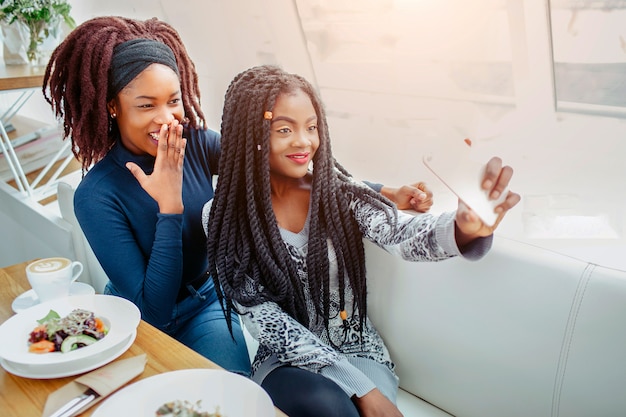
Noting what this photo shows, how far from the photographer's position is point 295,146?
1133 mm

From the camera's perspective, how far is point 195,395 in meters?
0.87

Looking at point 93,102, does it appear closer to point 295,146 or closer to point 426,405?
point 295,146

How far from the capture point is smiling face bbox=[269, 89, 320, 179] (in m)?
1.12

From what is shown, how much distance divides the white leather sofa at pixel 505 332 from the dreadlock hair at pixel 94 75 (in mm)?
692

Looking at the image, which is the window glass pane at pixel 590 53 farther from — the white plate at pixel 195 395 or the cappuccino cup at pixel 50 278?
the cappuccino cup at pixel 50 278

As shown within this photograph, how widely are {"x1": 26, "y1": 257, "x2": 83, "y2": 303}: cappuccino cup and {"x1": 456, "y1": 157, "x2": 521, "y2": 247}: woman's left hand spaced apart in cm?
82

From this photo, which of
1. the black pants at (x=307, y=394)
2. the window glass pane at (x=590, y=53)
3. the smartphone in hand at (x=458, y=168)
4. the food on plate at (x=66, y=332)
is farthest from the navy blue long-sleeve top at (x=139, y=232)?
the window glass pane at (x=590, y=53)

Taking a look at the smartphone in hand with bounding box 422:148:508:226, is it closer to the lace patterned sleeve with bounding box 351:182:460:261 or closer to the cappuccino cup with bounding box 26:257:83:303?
the lace patterned sleeve with bounding box 351:182:460:261

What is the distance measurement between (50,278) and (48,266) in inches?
1.4

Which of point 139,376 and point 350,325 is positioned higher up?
point 139,376

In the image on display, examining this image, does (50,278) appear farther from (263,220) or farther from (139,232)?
(263,220)

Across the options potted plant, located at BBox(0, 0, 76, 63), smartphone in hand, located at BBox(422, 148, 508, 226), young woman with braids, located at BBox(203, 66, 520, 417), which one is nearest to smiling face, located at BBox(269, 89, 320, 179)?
young woman with braids, located at BBox(203, 66, 520, 417)

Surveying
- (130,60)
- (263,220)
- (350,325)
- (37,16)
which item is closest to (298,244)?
(263,220)

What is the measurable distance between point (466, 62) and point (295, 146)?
373 mm
